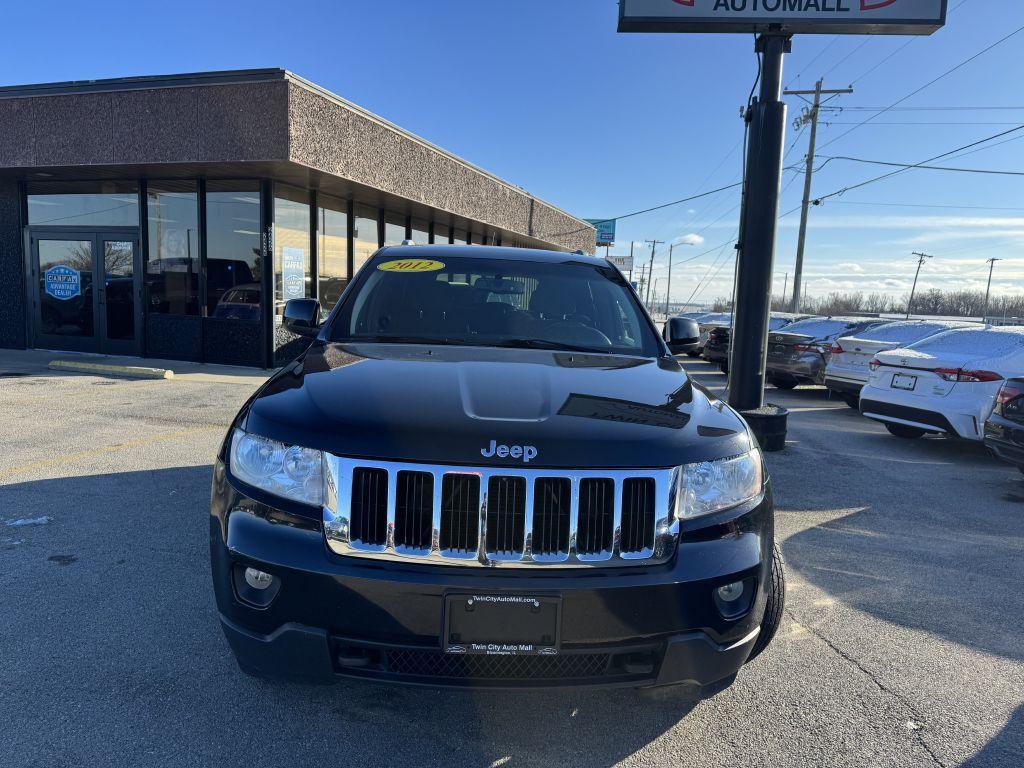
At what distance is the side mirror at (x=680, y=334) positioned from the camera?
3906 mm

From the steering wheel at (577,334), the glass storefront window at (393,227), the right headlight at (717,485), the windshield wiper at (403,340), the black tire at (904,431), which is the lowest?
the black tire at (904,431)

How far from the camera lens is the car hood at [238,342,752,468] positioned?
2.10 m

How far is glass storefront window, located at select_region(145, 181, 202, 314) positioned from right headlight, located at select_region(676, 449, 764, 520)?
1269 cm

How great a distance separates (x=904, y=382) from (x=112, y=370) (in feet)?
37.4

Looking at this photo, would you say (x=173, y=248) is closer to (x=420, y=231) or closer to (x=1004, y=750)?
(x=420, y=231)

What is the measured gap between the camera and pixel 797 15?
24.3 ft

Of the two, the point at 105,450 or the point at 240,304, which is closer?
the point at 105,450

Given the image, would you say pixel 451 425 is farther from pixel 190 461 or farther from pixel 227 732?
pixel 190 461

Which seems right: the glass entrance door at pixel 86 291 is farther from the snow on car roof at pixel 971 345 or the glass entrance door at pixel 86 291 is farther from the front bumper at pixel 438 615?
the front bumper at pixel 438 615

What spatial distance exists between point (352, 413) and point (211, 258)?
39.6 feet

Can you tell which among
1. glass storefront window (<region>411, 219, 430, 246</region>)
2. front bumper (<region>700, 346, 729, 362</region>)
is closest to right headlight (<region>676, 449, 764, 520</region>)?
front bumper (<region>700, 346, 729, 362</region>)

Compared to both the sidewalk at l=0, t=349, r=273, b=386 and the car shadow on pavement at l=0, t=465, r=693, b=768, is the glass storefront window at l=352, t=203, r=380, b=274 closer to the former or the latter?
the sidewalk at l=0, t=349, r=273, b=386

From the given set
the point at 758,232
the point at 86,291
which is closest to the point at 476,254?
the point at 758,232

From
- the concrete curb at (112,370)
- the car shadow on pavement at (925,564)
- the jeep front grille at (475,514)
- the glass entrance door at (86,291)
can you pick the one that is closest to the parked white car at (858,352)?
the car shadow on pavement at (925,564)
